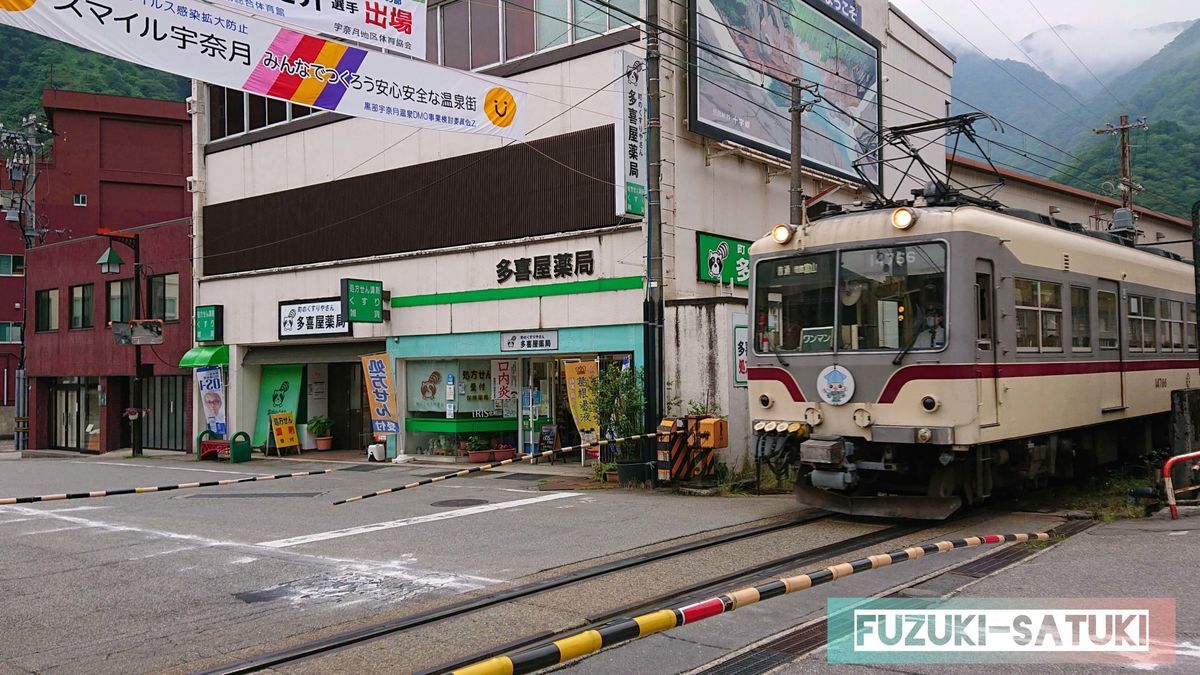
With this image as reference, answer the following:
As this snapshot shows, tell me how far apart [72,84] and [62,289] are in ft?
103

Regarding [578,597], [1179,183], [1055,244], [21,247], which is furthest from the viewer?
[21,247]

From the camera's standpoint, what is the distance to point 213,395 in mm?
24859

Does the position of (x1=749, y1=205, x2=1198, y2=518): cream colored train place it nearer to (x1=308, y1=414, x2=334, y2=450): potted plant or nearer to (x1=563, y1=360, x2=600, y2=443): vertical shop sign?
(x1=563, y1=360, x2=600, y2=443): vertical shop sign

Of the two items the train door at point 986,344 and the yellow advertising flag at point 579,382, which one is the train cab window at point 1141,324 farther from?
the yellow advertising flag at point 579,382

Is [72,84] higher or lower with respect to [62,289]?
higher

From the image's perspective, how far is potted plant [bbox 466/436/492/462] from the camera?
19384 mm

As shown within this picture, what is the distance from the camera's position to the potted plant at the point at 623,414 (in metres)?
14.4

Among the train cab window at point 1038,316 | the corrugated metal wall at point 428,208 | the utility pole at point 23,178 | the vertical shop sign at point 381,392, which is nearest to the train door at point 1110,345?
the train cab window at point 1038,316

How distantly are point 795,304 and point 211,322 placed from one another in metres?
Result: 19.0

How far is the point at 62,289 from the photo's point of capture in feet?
103

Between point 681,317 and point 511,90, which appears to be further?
point 681,317

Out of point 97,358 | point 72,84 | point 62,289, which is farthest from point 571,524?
point 72,84

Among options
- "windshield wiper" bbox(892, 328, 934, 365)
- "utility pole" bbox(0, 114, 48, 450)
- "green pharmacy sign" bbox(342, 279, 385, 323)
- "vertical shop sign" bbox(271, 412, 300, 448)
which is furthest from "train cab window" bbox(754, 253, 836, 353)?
"utility pole" bbox(0, 114, 48, 450)

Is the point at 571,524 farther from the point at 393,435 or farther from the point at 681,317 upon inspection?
the point at 393,435
